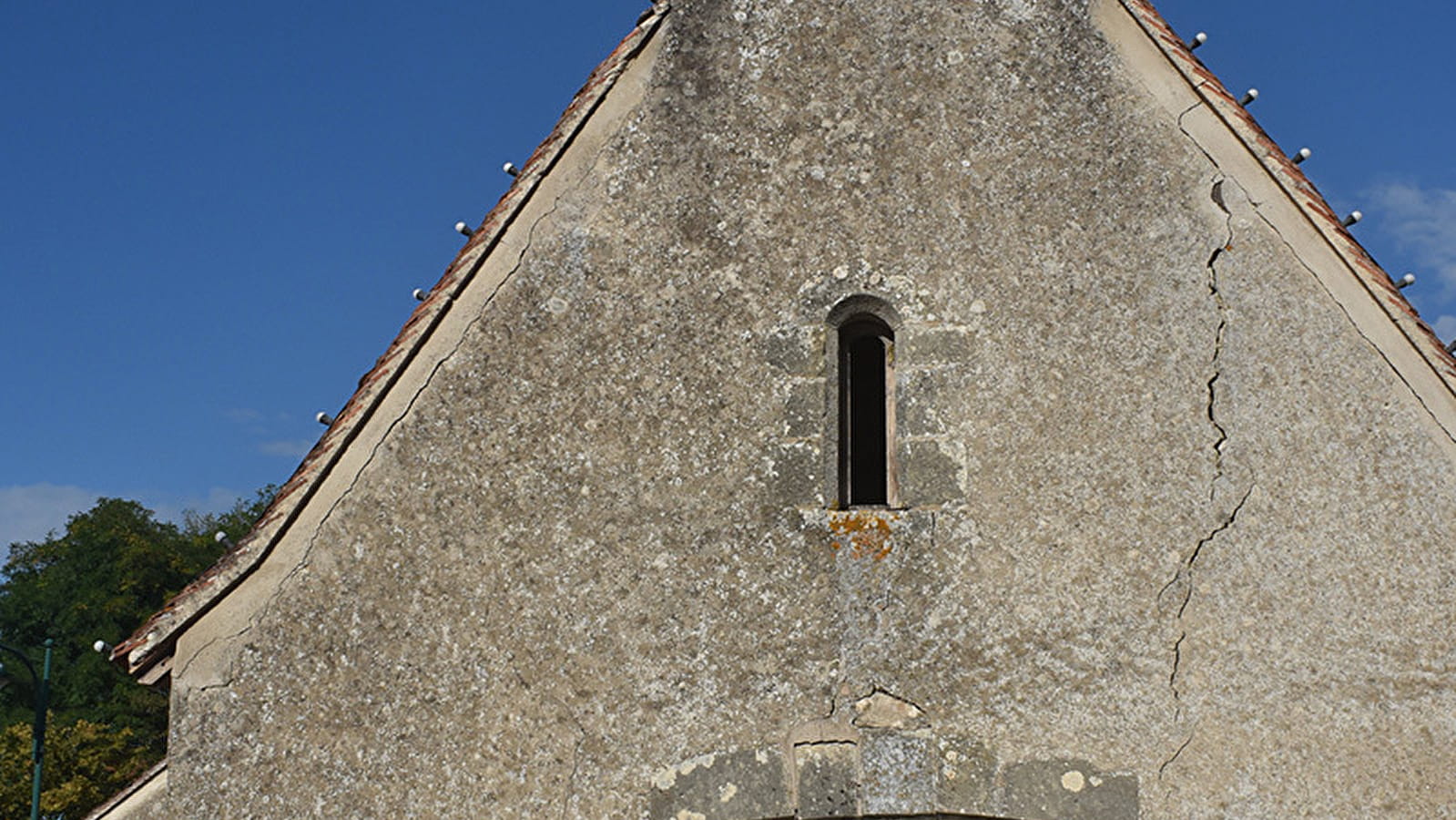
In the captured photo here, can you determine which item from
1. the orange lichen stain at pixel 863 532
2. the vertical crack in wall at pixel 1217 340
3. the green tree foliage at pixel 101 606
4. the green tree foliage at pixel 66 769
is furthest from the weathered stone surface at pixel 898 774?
the green tree foliage at pixel 101 606

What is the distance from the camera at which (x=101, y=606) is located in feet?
134

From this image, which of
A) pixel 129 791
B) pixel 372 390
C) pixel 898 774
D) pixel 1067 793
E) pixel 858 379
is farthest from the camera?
pixel 858 379

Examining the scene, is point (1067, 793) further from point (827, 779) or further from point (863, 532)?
point (863, 532)

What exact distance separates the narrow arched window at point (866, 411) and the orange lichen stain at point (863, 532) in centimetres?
13

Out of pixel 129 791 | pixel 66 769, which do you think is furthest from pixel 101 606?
pixel 129 791

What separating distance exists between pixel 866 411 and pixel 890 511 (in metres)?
1.29

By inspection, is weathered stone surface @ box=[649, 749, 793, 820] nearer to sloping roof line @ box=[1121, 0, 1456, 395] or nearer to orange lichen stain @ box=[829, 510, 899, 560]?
orange lichen stain @ box=[829, 510, 899, 560]

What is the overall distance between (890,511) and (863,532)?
0.53 ft

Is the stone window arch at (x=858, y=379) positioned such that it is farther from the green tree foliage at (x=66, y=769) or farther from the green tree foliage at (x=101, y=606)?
the green tree foliage at (x=101, y=606)

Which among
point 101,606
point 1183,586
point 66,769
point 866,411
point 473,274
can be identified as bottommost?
point 1183,586

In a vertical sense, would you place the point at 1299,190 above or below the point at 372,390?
above

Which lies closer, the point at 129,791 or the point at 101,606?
the point at 129,791

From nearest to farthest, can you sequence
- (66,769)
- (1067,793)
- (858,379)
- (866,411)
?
(1067,793) < (858,379) < (866,411) < (66,769)

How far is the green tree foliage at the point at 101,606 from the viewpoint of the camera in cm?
3697
